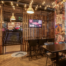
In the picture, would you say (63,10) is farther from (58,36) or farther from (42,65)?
(42,65)

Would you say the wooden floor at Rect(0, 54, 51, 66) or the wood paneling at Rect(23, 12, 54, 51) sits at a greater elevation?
the wood paneling at Rect(23, 12, 54, 51)

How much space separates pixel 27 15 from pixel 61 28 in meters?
2.65

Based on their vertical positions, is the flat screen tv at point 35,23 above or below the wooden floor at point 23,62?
above

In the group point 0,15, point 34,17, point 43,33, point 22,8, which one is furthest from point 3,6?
point 43,33

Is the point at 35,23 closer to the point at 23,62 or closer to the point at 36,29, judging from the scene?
the point at 36,29

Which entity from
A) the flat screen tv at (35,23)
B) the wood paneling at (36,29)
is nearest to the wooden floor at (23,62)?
the wood paneling at (36,29)

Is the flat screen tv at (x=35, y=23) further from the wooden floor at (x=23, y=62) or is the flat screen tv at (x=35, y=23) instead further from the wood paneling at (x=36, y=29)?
the wooden floor at (x=23, y=62)

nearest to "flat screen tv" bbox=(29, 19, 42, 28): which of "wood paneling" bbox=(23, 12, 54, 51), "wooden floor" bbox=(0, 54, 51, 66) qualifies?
"wood paneling" bbox=(23, 12, 54, 51)

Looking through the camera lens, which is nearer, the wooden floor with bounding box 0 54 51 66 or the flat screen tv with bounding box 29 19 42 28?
the wooden floor with bounding box 0 54 51 66

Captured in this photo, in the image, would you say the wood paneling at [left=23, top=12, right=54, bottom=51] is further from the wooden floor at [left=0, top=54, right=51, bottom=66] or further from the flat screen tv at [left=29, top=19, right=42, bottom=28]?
the wooden floor at [left=0, top=54, right=51, bottom=66]

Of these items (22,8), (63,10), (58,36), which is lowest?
(58,36)

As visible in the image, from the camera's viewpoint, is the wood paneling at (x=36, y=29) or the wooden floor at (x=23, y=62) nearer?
the wooden floor at (x=23, y=62)

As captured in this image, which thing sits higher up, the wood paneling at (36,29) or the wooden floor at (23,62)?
the wood paneling at (36,29)

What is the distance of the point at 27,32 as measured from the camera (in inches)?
189
